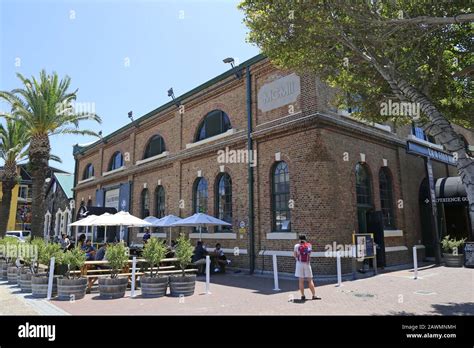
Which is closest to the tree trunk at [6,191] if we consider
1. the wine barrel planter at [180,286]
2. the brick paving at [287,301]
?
the brick paving at [287,301]

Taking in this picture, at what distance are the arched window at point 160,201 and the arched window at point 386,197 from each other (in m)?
13.1

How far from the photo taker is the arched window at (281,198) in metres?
14.5

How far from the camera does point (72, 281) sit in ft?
32.0

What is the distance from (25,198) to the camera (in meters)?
56.2

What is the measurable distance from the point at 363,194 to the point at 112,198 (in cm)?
2045

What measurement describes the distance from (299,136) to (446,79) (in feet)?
18.0

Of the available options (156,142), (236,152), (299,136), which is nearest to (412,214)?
(299,136)

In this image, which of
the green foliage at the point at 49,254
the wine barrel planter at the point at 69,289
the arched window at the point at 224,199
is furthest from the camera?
the arched window at the point at 224,199

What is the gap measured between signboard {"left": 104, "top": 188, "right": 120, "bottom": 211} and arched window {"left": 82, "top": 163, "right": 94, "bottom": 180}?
221 inches

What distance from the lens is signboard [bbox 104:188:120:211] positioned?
90.4 feet

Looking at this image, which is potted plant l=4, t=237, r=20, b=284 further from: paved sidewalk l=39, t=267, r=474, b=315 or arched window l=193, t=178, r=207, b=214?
arched window l=193, t=178, r=207, b=214

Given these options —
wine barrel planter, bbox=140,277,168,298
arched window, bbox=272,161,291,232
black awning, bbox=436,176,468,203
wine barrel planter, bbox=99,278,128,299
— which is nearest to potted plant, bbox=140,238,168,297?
wine barrel planter, bbox=140,277,168,298

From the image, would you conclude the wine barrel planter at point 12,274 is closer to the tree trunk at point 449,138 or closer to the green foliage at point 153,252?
the green foliage at point 153,252

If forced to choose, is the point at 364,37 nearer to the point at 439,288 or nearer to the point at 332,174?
the point at 332,174
